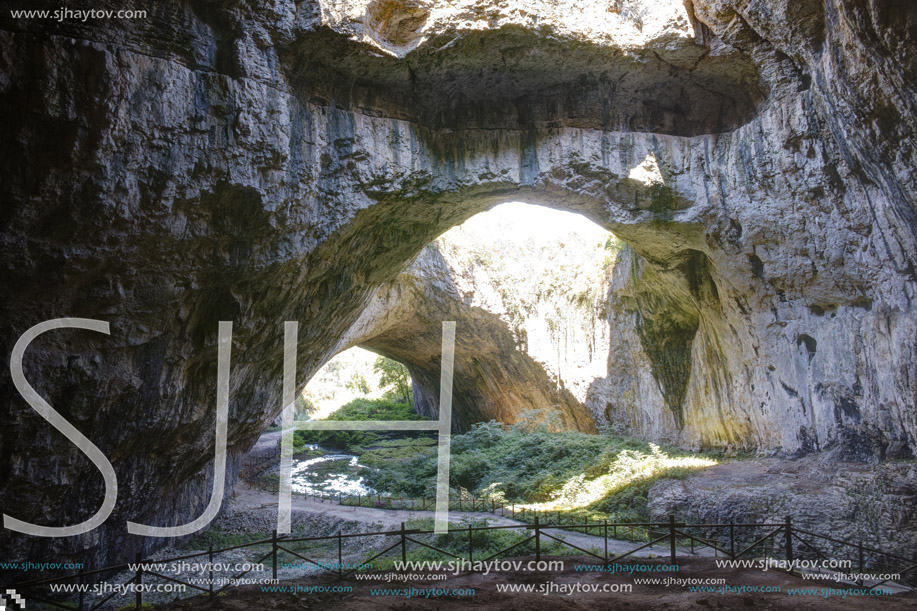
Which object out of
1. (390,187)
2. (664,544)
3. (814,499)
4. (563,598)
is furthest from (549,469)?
(390,187)

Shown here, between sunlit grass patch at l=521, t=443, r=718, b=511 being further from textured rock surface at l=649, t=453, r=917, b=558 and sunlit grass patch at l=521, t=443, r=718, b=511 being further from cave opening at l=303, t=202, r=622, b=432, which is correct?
cave opening at l=303, t=202, r=622, b=432

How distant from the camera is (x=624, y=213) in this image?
13.2 meters

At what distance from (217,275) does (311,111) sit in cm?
324

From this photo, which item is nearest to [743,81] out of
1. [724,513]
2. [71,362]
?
[724,513]

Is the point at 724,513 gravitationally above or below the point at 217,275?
below

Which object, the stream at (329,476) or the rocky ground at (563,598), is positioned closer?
the rocky ground at (563,598)

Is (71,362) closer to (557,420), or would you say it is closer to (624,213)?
(624,213)

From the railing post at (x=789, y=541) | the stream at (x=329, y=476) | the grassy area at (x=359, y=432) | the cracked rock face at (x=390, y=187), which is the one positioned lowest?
the stream at (x=329, y=476)

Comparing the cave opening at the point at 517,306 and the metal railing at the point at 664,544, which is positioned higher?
the cave opening at the point at 517,306

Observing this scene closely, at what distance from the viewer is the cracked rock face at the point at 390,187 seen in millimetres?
7887

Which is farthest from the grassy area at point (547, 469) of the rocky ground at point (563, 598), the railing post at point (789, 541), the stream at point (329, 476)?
the rocky ground at point (563, 598)

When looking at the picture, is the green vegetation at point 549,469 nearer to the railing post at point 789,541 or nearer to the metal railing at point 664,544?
the metal railing at point 664,544

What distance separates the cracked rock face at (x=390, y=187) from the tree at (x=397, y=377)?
23494 mm

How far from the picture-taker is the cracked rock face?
789cm
